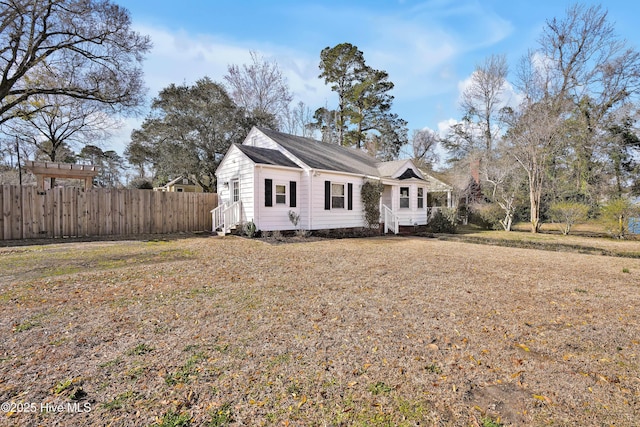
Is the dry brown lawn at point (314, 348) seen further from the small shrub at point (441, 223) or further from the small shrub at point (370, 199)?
the small shrub at point (441, 223)

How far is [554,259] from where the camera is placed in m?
8.99

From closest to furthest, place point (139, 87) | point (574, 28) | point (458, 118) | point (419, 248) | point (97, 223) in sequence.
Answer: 1. point (419, 248)
2. point (97, 223)
3. point (139, 87)
4. point (574, 28)
5. point (458, 118)

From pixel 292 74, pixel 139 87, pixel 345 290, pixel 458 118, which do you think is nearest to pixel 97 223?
pixel 139 87

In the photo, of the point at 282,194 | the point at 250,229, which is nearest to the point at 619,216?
the point at 282,194

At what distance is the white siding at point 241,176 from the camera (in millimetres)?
12961

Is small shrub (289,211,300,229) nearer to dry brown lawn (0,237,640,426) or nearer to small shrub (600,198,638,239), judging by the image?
dry brown lawn (0,237,640,426)

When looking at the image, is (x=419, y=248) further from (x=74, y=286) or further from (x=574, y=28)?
(x=574, y=28)

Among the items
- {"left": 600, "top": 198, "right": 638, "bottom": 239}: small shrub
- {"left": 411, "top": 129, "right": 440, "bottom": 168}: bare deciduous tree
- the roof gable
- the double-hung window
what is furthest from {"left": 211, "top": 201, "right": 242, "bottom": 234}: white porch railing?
{"left": 411, "top": 129, "right": 440, "bottom": 168}: bare deciduous tree

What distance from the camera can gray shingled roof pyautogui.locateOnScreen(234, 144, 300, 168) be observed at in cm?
1304

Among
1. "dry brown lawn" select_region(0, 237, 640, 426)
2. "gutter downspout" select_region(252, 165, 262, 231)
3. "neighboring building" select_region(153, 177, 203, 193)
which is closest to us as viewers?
"dry brown lawn" select_region(0, 237, 640, 426)

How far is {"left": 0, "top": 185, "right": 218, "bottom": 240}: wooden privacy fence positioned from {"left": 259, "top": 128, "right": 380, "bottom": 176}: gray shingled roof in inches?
186

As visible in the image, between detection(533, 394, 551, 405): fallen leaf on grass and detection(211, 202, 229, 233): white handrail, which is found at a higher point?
detection(211, 202, 229, 233): white handrail

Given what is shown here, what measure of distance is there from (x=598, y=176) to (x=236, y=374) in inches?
1147

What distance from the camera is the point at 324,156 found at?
16875 millimetres
